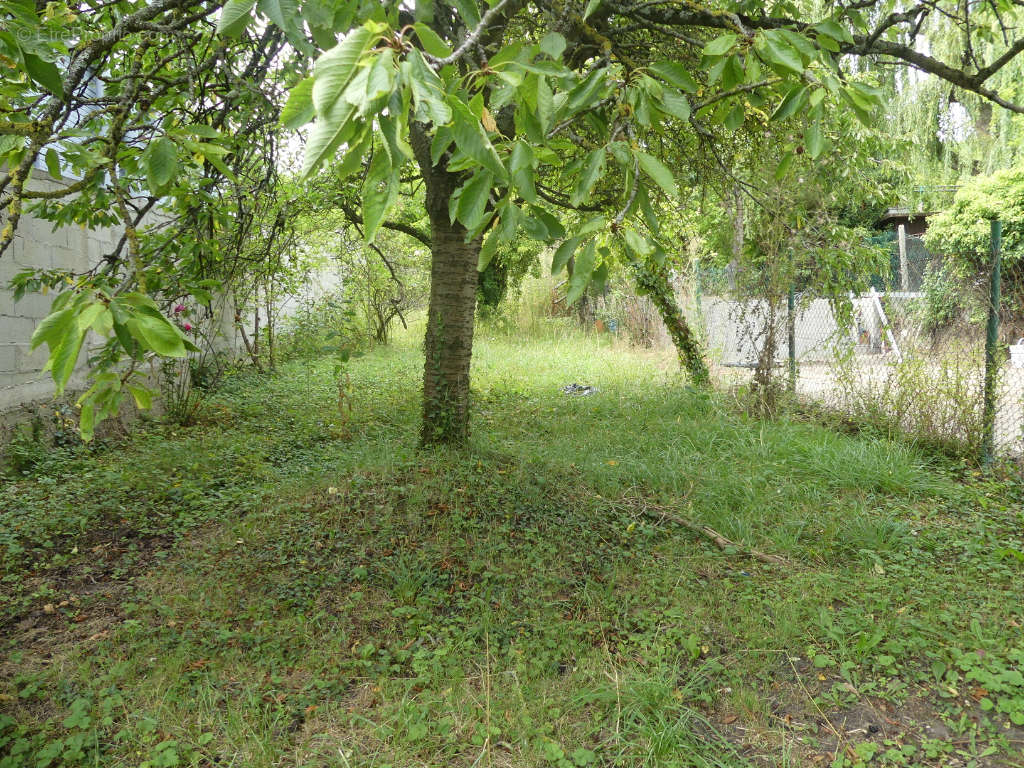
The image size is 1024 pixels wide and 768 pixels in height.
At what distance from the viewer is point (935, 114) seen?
42.3 feet

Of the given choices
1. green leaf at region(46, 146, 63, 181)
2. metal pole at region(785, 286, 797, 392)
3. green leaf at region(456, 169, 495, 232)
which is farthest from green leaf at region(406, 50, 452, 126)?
metal pole at region(785, 286, 797, 392)

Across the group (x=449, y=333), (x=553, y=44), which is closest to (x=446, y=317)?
(x=449, y=333)

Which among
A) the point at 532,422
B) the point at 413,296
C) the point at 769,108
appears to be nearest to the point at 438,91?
the point at 769,108

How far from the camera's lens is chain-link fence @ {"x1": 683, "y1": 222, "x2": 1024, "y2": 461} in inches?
204

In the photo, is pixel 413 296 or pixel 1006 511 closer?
pixel 1006 511

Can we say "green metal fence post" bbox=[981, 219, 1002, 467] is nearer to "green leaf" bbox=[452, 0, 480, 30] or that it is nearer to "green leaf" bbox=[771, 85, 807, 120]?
"green leaf" bbox=[771, 85, 807, 120]

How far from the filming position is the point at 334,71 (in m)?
1.04

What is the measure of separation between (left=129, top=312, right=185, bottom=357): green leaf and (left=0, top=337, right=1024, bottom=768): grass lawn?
5.16ft

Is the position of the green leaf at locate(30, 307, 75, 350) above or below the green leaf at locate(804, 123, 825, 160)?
below

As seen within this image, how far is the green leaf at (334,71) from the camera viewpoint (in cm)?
102

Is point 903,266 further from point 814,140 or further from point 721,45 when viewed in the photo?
point 721,45

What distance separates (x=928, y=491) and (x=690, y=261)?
6.74 meters

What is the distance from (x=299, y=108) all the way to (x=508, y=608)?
247 cm

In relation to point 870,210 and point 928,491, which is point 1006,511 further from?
point 870,210
